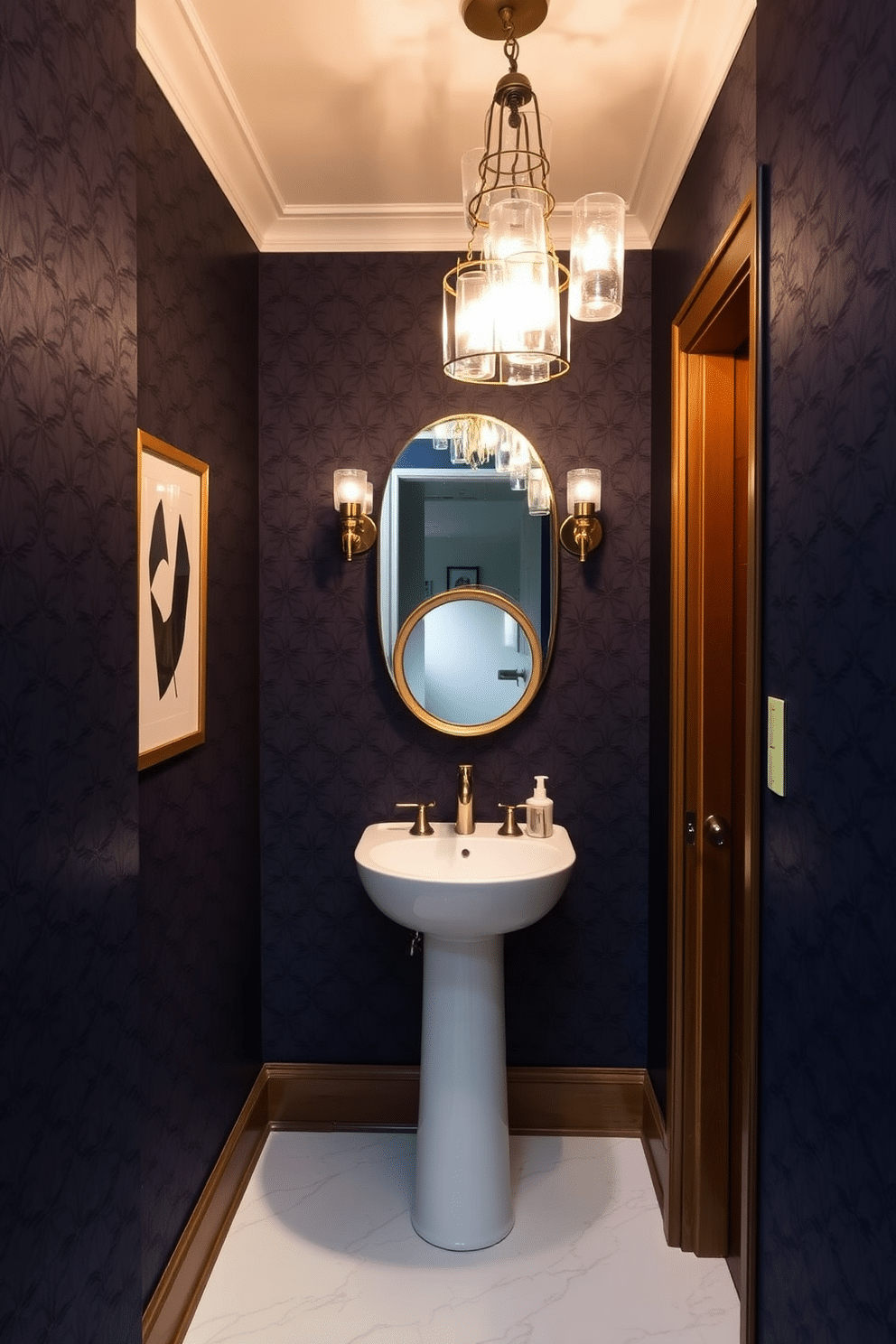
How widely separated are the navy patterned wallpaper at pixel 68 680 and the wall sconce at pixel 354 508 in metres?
1.14

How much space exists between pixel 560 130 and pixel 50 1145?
2.22 meters

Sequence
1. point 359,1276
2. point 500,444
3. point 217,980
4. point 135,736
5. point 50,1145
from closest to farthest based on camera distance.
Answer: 1. point 50,1145
2. point 135,736
3. point 359,1276
4. point 217,980
5. point 500,444

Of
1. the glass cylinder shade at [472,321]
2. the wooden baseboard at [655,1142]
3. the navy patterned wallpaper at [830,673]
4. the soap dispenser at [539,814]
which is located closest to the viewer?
the navy patterned wallpaper at [830,673]

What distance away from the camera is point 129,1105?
49.4 inches

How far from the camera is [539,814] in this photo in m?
2.38

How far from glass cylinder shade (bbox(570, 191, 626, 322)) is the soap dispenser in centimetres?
132

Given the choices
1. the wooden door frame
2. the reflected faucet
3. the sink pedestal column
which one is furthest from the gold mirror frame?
the sink pedestal column

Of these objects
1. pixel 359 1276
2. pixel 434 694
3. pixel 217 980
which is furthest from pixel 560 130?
pixel 359 1276

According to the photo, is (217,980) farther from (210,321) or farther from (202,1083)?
(210,321)

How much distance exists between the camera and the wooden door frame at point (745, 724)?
1.31 m

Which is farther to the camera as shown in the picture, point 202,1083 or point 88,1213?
point 202,1083

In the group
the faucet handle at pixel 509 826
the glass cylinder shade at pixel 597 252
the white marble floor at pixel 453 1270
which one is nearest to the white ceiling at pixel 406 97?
the glass cylinder shade at pixel 597 252

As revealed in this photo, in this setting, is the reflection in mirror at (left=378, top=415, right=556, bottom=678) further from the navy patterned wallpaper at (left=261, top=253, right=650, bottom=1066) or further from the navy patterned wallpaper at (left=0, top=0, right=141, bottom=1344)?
the navy patterned wallpaper at (left=0, top=0, right=141, bottom=1344)

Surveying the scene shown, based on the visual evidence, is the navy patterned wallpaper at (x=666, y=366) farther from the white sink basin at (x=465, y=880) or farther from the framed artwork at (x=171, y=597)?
the framed artwork at (x=171, y=597)
